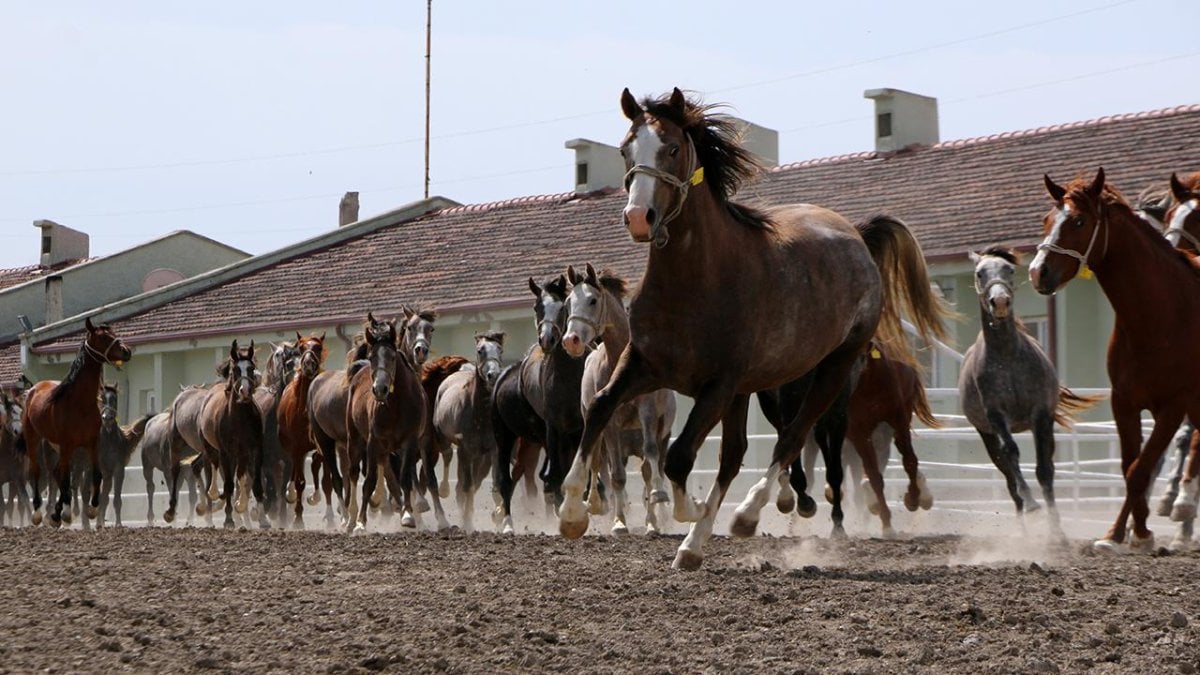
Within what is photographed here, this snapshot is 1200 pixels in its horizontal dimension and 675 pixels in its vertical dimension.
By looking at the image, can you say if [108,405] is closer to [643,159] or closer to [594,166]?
[594,166]

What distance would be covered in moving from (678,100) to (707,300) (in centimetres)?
104

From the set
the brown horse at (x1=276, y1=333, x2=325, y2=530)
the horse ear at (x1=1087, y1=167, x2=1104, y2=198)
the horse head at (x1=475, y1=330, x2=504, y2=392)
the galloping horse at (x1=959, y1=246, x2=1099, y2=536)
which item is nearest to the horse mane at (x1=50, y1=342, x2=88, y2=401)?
the brown horse at (x1=276, y1=333, x2=325, y2=530)

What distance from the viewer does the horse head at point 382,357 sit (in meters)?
17.2

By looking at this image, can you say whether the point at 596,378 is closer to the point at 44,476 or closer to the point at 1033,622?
the point at 1033,622

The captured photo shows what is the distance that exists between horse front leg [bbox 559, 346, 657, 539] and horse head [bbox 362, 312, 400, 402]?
871 centimetres

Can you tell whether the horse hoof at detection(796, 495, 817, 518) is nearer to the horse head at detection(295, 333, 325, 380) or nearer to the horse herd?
the horse herd

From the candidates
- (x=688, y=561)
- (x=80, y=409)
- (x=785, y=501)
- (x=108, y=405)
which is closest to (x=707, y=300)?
(x=688, y=561)

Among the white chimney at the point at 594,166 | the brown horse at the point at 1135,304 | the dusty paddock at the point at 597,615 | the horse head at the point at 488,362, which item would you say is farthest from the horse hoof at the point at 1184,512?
the white chimney at the point at 594,166

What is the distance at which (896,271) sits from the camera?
1134 centimetres

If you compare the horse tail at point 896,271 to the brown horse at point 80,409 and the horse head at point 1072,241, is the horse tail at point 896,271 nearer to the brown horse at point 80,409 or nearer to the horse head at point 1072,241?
the horse head at point 1072,241

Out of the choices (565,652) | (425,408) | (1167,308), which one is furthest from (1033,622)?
(425,408)

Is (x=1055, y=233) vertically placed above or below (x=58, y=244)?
below

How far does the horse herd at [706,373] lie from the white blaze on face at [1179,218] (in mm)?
18

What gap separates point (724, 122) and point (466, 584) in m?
2.88
